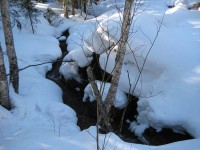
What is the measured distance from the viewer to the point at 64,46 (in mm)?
14414

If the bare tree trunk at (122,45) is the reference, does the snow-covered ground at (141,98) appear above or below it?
below

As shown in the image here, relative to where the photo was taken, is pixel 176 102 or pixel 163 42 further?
pixel 163 42

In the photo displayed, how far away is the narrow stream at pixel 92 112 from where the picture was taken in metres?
6.92

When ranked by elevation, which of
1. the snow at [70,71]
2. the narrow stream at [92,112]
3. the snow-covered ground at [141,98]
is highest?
the snow-covered ground at [141,98]

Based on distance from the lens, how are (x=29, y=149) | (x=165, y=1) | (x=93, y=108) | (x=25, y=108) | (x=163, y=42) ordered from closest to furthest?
(x=29, y=149), (x=25, y=108), (x=163, y=42), (x=93, y=108), (x=165, y=1)

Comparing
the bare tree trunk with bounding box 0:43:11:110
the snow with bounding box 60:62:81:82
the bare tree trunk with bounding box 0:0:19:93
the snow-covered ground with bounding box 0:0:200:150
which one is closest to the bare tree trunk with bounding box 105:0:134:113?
the snow-covered ground with bounding box 0:0:200:150

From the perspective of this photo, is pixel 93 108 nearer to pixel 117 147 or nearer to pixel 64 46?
pixel 117 147

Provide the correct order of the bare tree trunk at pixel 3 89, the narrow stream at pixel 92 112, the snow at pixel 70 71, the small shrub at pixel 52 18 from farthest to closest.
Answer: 1. the small shrub at pixel 52 18
2. the snow at pixel 70 71
3. the narrow stream at pixel 92 112
4. the bare tree trunk at pixel 3 89

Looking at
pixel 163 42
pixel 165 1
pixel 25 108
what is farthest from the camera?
pixel 165 1

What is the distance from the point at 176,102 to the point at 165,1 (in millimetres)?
17876

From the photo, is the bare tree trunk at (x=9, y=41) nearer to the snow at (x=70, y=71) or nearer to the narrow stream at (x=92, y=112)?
the narrow stream at (x=92, y=112)

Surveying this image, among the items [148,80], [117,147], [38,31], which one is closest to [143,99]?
[148,80]

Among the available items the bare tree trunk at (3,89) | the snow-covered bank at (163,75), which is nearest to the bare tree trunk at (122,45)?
the snow-covered bank at (163,75)

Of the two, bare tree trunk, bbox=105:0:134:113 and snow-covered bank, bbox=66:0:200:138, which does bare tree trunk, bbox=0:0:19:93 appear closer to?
snow-covered bank, bbox=66:0:200:138
